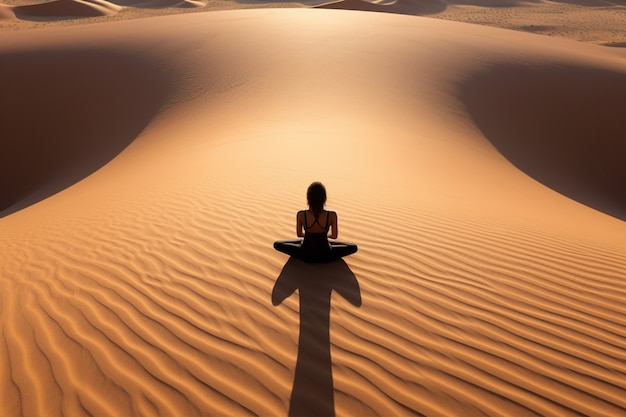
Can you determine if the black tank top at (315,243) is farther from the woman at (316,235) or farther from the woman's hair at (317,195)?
the woman's hair at (317,195)

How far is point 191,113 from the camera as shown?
37.9ft

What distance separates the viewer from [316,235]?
13.9ft

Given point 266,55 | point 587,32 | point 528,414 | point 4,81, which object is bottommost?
point 528,414

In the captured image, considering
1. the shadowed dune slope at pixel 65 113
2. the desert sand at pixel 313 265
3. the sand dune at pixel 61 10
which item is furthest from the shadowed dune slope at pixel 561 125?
the sand dune at pixel 61 10

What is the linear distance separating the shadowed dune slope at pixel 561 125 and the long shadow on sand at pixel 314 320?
6805mm

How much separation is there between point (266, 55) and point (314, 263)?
39.3 ft

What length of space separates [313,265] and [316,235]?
0.33m

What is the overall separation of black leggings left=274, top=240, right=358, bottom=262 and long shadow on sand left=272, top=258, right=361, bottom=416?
7 centimetres

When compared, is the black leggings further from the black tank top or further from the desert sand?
the desert sand

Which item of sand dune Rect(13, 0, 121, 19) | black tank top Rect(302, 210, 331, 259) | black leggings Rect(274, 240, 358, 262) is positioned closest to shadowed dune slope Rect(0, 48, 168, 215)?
black leggings Rect(274, 240, 358, 262)

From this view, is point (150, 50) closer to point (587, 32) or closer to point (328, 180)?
point (328, 180)

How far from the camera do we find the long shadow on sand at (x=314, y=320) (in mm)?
2875

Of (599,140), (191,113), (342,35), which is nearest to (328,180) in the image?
(191,113)

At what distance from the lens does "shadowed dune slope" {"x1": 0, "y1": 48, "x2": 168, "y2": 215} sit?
10.9 meters
